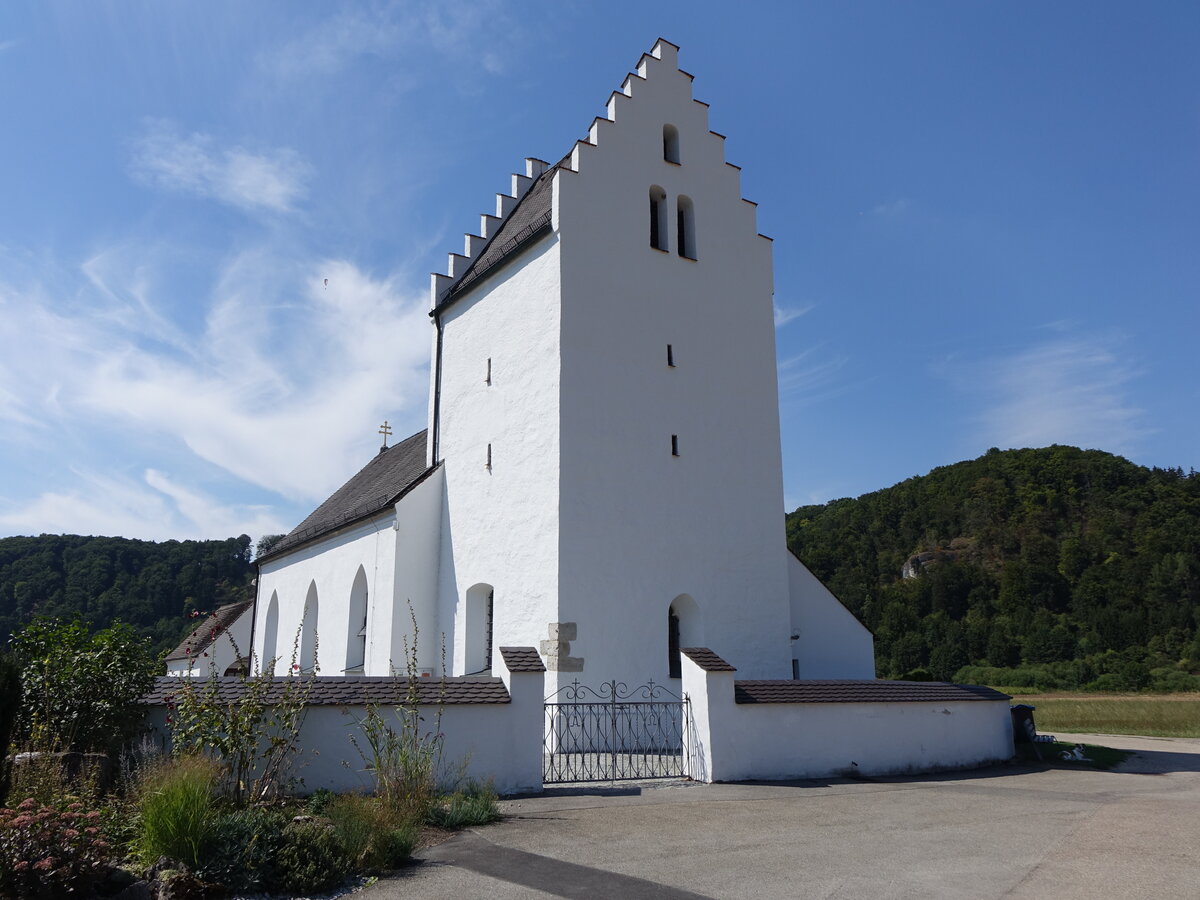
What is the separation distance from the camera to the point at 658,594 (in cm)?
1667

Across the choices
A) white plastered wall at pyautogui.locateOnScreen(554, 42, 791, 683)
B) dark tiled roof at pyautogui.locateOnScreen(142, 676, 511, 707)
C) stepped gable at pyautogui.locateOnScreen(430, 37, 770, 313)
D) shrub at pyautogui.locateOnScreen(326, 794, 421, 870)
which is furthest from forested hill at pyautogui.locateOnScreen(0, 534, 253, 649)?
shrub at pyautogui.locateOnScreen(326, 794, 421, 870)

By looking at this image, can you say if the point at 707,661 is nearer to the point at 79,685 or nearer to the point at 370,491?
the point at 79,685

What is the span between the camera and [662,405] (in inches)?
699

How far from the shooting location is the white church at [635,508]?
46.1 ft

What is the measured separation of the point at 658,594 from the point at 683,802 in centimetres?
620

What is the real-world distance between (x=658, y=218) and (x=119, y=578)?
5423 cm

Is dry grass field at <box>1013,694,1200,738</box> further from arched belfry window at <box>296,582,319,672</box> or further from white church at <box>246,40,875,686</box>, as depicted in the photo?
arched belfry window at <box>296,582,319,672</box>

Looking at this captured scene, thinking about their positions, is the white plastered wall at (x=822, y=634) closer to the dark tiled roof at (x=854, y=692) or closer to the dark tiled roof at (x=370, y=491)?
the dark tiled roof at (x=854, y=692)

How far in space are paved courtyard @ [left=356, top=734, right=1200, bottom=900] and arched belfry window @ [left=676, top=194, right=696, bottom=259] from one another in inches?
457

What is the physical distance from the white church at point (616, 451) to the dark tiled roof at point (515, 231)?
0.43 feet

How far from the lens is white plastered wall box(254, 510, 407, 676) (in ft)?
63.3

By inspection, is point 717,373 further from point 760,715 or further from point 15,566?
point 15,566

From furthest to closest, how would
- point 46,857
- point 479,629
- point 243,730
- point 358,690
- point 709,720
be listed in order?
point 479,629 → point 709,720 → point 358,690 → point 243,730 → point 46,857

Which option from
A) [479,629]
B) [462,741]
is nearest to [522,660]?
[462,741]
